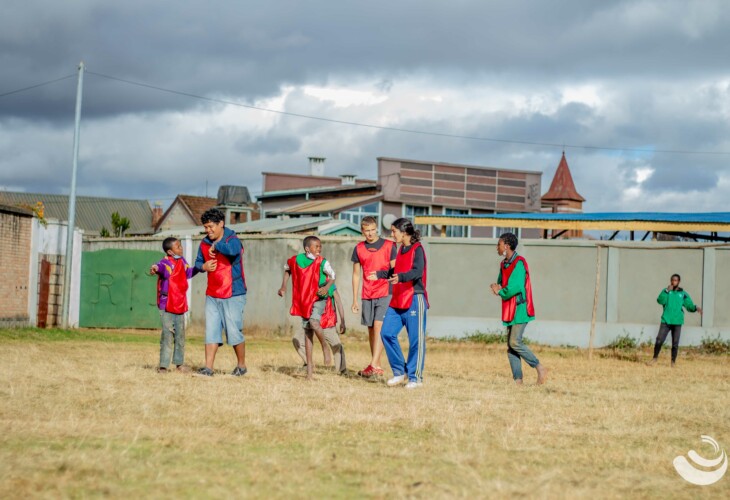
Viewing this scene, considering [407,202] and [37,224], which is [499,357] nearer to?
[37,224]

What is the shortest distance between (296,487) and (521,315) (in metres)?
6.57

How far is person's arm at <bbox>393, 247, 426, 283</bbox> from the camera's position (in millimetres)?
11016

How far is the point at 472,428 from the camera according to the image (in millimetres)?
8078

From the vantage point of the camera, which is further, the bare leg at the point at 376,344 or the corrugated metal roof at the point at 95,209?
the corrugated metal roof at the point at 95,209

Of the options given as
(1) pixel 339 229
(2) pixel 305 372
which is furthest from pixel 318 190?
(2) pixel 305 372

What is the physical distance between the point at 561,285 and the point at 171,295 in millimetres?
12044

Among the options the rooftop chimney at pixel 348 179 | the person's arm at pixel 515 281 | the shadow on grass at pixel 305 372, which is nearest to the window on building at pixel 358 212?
the rooftop chimney at pixel 348 179

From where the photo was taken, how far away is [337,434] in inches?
301

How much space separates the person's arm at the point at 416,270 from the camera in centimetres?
1102

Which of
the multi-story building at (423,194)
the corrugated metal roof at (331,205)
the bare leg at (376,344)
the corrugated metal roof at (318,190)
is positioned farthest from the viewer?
the corrugated metal roof at (318,190)

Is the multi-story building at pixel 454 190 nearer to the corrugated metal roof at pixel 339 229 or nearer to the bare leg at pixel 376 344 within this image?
the corrugated metal roof at pixel 339 229

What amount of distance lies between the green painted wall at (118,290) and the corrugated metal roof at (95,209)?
4905 cm

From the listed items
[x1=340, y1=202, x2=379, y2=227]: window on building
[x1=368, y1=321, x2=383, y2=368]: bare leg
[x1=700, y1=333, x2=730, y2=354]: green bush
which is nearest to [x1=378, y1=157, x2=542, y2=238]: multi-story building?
[x1=340, y1=202, x2=379, y2=227]: window on building

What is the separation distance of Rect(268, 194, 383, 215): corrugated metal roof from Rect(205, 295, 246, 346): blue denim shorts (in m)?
30.5
